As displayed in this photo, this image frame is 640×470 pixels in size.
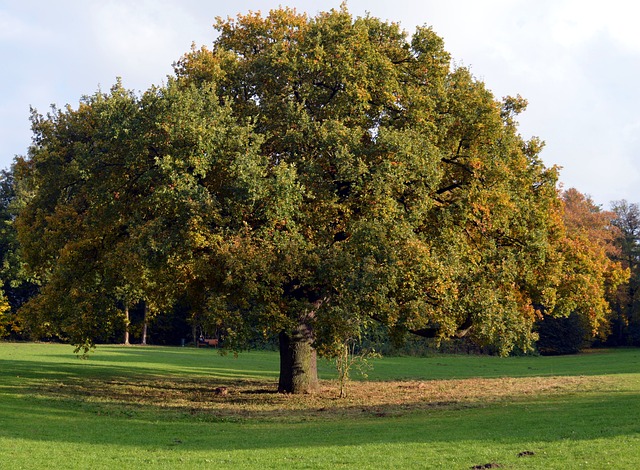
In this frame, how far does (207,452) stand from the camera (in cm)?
1568

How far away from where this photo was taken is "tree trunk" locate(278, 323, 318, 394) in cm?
2905

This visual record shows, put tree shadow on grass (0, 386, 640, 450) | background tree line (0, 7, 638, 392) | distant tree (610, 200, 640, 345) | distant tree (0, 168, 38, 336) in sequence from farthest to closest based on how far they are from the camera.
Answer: distant tree (610, 200, 640, 345) → distant tree (0, 168, 38, 336) → background tree line (0, 7, 638, 392) → tree shadow on grass (0, 386, 640, 450)

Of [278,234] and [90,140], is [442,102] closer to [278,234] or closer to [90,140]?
[278,234]

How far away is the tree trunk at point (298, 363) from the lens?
29047 mm

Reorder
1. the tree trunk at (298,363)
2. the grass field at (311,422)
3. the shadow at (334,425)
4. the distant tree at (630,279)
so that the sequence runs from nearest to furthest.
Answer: the grass field at (311,422)
the shadow at (334,425)
the tree trunk at (298,363)
the distant tree at (630,279)

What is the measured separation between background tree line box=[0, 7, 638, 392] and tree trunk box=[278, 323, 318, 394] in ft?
0.27

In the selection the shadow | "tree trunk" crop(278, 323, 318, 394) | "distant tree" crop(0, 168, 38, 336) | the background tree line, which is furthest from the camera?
"distant tree" crop(0, 168, 38, 336)

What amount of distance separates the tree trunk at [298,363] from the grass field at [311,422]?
2.52ft

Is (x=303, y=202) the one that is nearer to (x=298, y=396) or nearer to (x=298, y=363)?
(x=298, y=363)

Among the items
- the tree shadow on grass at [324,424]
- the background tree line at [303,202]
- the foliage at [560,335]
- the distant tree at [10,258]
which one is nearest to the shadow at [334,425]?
the tree shadow on grass at [324,424]

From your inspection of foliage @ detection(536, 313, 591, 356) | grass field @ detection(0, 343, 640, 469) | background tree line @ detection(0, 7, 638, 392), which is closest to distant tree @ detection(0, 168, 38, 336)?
grass field @ detection(0, 343, 640, 469)

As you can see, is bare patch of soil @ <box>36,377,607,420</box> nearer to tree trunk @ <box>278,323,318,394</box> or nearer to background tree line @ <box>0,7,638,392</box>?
tree trunk @ <box>278,323,318,394</box>

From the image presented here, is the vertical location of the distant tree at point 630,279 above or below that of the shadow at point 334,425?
above

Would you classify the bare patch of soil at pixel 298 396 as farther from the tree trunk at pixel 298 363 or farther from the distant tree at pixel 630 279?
the distant tree at pixel 630 279
